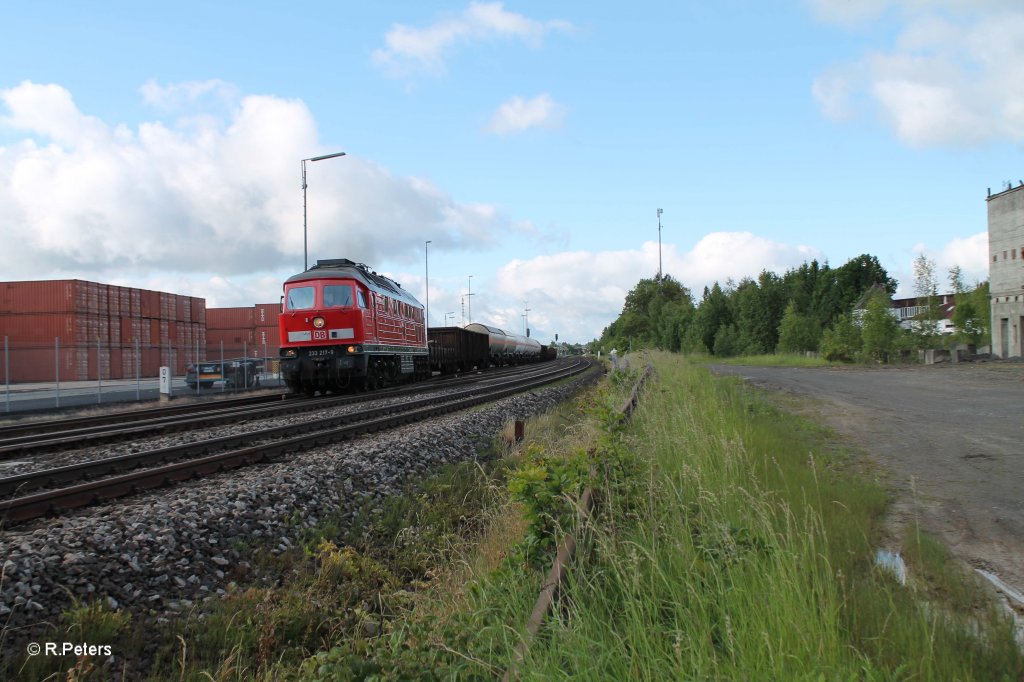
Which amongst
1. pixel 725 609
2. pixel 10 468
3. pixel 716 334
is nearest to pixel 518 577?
pixel 725 609

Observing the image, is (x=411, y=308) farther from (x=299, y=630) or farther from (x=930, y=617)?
(x=930, y=617)

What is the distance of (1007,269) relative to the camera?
139 feet

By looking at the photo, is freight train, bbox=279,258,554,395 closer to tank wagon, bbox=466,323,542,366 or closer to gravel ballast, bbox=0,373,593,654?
gravel ballast, bbox=0,373,593,654

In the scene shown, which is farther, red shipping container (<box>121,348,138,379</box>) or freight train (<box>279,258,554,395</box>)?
red shipping container (<box>121,348,138,379</box>)

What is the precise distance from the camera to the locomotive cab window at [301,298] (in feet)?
62.0

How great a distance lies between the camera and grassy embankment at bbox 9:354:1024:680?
2.67 m

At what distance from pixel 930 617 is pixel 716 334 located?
254 feet

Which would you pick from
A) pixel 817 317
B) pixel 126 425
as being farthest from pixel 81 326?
pixel 817 317

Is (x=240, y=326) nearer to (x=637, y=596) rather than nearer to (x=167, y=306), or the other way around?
(x=167, y=306)

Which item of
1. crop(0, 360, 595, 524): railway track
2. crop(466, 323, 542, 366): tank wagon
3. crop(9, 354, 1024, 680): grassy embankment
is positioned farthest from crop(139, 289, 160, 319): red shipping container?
crop(9, 354, 1024, 680): grassy embankment

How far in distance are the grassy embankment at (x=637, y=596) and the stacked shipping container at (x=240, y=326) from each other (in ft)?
163

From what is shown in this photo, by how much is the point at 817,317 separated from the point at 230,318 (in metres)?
63.1

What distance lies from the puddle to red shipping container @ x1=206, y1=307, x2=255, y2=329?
56.8 metres

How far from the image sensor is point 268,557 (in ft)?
18.6
